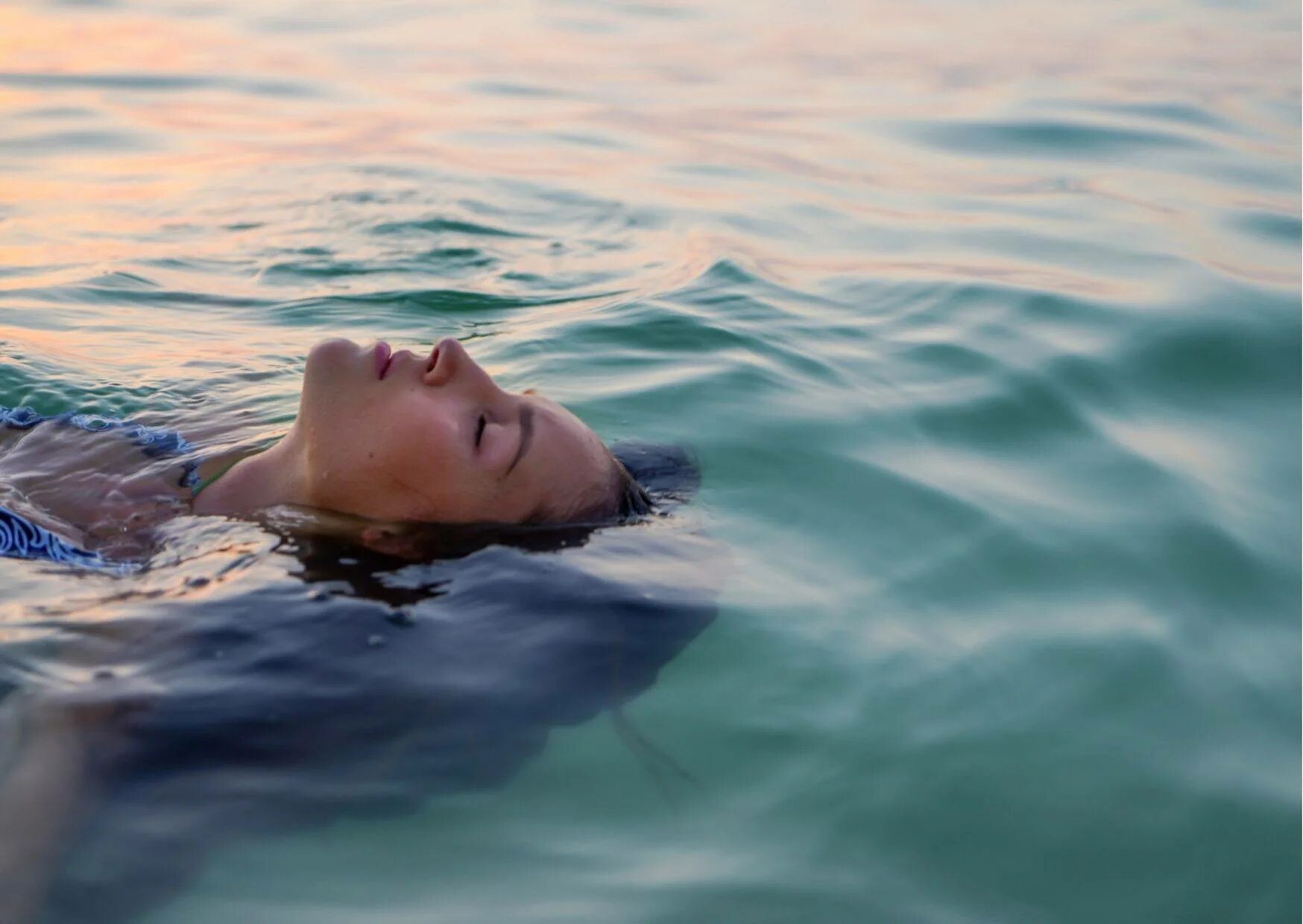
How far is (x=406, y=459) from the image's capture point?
3.93 meters

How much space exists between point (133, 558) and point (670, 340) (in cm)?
286

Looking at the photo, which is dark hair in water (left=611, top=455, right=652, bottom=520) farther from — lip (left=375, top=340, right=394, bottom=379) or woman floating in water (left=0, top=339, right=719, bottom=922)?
lip (left=375, top=340, right=394, bottom=379)

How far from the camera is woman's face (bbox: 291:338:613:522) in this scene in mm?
3926

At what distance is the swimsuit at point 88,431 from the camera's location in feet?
12.3

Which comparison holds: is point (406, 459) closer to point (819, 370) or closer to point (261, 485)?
point (261, 485)

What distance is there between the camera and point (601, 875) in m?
2.88

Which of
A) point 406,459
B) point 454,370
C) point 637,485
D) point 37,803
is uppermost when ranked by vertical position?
point 454,370

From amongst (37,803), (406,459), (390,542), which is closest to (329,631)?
(390,542)

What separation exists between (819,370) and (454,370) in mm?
2296

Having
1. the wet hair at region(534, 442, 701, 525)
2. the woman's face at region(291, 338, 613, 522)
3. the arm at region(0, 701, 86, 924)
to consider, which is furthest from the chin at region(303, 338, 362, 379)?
the arm at region(0, 701, 86, 924)

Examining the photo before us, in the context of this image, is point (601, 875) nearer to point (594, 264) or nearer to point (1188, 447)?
point (1188, 447)

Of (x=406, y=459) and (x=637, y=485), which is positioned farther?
(x=637, y=485)

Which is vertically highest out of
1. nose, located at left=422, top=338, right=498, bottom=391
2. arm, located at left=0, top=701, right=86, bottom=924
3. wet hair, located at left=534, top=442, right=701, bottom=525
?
nose, located at left=422, top=338, right=498, bottom=391

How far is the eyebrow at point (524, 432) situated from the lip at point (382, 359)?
393 millimetres
